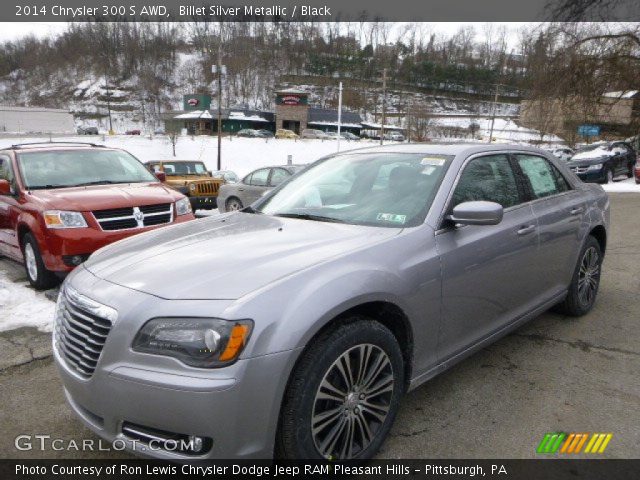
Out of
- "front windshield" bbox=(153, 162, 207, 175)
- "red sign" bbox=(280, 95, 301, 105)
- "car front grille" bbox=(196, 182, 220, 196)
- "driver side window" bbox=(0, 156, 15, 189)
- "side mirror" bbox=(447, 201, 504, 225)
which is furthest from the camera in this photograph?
"red sign" bbox=(280, 95, 301, 105)

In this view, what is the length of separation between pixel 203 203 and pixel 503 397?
12.0 metres

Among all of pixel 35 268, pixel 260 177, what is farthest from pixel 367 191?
pixel 260 177

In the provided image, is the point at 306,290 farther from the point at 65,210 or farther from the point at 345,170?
the point at 65,210

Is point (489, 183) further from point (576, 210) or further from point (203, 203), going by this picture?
point (203, 203)

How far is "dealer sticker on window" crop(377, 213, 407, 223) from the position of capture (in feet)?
9.35

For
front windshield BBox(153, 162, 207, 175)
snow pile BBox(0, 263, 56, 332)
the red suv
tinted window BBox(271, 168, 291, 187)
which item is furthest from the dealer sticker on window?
front windshield BBox(153, 162, 207, 175)

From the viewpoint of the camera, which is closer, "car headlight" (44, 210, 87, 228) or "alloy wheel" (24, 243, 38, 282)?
"car headlight" (44, 210, 87, 228)

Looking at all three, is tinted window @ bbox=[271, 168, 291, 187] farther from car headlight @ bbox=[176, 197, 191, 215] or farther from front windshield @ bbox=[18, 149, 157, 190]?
car headlight @ bbox=[176, 197, 191, 215]

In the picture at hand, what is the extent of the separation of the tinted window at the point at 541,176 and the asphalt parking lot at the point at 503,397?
1195 mm

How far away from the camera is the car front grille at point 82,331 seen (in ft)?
7.02

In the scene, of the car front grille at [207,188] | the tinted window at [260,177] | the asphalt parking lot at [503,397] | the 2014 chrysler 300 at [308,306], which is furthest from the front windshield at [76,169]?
the car front grille at [207,188]

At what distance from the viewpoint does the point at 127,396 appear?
1990 millimetres

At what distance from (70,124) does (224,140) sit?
40.3 meters

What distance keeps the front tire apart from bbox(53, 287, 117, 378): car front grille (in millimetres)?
856
